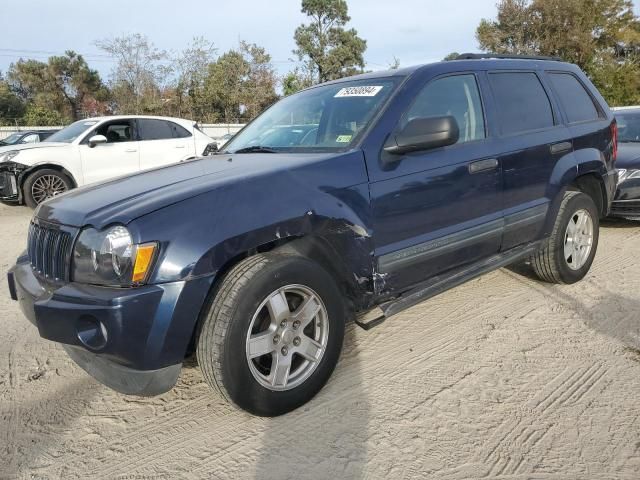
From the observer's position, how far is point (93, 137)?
8.91m

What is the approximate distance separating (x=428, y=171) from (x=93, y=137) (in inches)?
295

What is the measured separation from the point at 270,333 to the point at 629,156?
228 inches

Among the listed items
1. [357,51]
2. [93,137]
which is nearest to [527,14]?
[357,51]

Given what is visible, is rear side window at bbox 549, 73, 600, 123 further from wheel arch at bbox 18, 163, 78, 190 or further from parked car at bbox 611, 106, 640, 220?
wheel arch at bbox 18, 163, 78, 190

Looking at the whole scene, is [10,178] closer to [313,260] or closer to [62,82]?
[313,260]

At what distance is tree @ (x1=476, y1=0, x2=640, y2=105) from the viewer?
30436 mm

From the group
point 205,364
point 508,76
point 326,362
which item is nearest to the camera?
point 205,364

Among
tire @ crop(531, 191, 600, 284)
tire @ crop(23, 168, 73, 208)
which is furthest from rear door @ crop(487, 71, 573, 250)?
tire @ crop(23, 168, 73, 208)

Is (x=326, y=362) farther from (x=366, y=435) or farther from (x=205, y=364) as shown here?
(x=205, y=364)

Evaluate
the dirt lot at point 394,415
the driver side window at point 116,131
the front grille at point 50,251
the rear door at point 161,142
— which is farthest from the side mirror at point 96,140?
the front grille at point 50,251

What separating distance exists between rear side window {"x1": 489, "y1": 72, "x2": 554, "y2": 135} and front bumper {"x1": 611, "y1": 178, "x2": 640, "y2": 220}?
109 inches

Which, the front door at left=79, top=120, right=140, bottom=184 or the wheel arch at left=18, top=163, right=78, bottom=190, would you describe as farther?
the front door at left=79, top=120, right=140, bottom=184

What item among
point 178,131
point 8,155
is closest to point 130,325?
point 8,155

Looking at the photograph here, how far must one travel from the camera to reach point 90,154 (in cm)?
895
